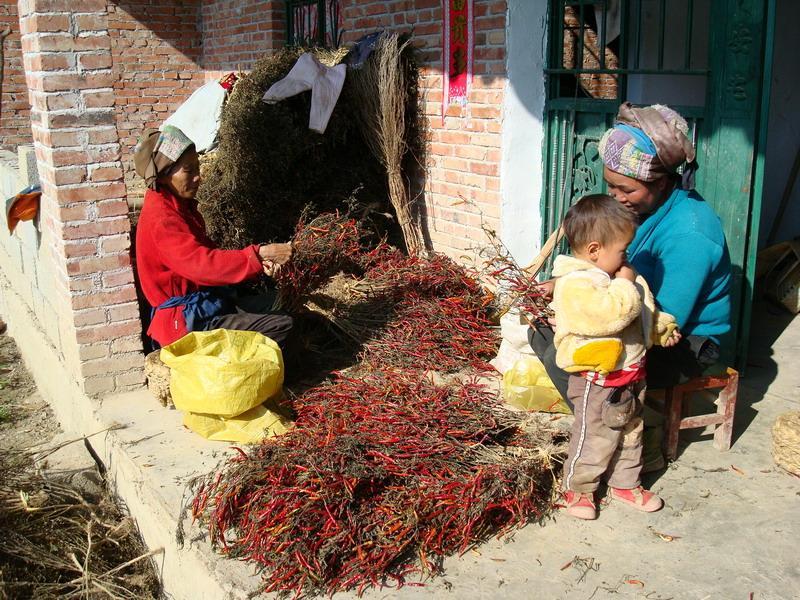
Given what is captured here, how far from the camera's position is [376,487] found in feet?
9.59

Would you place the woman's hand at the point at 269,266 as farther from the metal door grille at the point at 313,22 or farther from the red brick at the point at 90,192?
the metal door grille at the point at 313,22

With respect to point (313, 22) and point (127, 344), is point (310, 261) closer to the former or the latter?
point (127, 344)

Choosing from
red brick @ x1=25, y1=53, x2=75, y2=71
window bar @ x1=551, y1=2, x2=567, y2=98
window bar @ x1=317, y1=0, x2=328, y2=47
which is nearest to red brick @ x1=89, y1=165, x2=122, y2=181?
red brick @ x1=25, y1=53, x2=75, y2=71

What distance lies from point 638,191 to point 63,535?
2888 mm

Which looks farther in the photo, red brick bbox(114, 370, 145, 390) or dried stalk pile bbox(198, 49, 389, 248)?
dried stalk pile bbox(198, 49, 389, 248)

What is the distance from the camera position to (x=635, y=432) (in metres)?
3.07

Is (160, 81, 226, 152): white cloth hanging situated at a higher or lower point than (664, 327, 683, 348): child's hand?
higher

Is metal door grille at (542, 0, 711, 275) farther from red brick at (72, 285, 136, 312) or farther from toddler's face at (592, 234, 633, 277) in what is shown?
red brick at (72, 285, 136, 312)

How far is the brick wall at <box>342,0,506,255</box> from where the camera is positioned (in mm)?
5074

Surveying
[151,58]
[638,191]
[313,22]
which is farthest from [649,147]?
[151,58]

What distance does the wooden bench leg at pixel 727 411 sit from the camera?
350 cm

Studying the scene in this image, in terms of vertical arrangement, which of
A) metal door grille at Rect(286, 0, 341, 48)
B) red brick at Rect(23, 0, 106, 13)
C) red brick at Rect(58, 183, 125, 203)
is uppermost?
metal door grille at Rect(286, 0, 341, 48)

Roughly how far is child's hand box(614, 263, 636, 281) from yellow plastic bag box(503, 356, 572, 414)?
860 millimetres

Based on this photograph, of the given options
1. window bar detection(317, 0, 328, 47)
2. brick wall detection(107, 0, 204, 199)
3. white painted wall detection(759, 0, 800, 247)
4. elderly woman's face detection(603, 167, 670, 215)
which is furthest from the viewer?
brick wall detection(107, 0, 204, 199)
